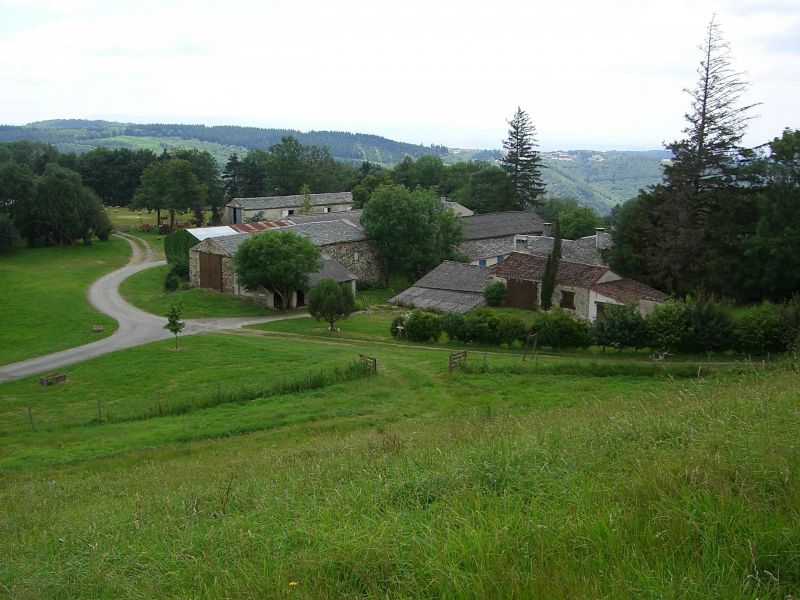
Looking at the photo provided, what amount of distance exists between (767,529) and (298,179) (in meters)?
88.8

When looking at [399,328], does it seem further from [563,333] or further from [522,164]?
[522,164]

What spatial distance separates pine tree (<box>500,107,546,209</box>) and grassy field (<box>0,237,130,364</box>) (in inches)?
1721

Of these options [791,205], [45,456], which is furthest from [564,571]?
[791,205]

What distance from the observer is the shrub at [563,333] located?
96.2 feet

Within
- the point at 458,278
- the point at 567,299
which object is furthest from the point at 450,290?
the point at 567,299

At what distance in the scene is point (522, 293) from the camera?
44.8 metres

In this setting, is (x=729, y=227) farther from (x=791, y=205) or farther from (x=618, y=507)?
(x=618, y=507)

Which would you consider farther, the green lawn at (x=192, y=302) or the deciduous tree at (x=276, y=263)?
the green lawn at (x=192, y=302)

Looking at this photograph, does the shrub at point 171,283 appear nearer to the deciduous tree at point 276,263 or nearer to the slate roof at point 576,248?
the deciduous tree at point 276,263

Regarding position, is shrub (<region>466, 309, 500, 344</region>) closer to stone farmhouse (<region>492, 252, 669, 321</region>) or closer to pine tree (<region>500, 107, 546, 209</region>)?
stone farmhouse (<region>492, 252, 669, 321</region>)

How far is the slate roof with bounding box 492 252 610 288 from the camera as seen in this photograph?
137 feet

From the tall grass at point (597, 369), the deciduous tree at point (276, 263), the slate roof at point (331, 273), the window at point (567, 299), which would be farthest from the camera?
the slate roof at point (331, 273)

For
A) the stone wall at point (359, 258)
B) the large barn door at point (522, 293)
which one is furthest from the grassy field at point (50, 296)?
the large barn door at point (522, 293)

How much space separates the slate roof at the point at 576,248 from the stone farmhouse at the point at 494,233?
349 centimetres
